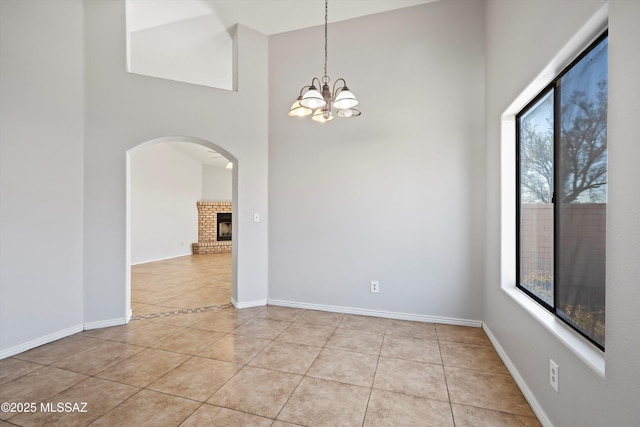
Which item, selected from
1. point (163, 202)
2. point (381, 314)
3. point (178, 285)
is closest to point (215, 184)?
point (163, 202)

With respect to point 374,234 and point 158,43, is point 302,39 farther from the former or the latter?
point 374,234

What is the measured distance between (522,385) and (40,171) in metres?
4.58

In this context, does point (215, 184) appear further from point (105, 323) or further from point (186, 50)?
point (105, 323)

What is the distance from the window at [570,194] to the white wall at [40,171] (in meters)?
4.33

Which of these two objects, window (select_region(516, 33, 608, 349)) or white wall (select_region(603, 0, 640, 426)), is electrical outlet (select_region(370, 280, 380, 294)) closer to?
window (select_region(516, 33, 608, 349))

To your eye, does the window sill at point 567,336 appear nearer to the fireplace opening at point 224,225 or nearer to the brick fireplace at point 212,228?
the brick fireplace at point 212,228

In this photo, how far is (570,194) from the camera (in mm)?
1711

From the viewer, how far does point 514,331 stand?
2.28 metres

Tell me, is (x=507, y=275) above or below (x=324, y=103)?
below

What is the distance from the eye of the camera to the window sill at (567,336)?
4.28 feet

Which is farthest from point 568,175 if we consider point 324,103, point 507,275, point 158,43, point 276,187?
point 158,43

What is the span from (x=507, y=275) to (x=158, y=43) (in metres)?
5.33

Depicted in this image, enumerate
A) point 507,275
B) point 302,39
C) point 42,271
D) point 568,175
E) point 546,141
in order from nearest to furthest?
point 568,175
point 546,141
point 507,275
point 42,271
point 302,39

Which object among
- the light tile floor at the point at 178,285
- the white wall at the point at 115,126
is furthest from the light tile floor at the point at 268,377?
the light tile floor at the point at 178,285
